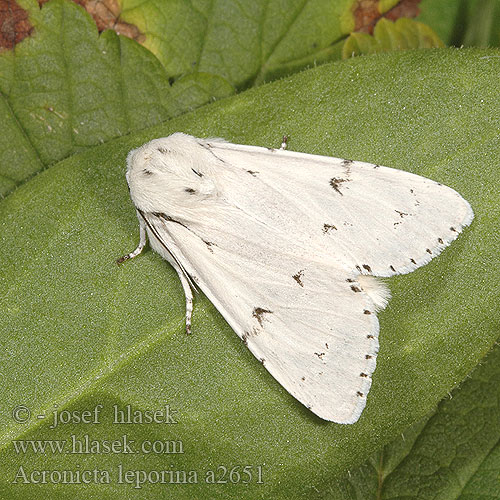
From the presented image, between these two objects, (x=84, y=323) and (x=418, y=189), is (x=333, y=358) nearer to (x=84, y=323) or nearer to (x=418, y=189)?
(x=418, y=189)

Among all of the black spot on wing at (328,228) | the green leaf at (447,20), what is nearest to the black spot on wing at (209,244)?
the black spot on wing at (328,228)

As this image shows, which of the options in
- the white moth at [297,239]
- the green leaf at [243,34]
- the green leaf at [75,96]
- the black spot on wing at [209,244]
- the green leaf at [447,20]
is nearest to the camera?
the white moth at [297,239]

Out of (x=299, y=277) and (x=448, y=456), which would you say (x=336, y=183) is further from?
(x=448, y=456)

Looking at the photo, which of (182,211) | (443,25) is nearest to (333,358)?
(182,211)

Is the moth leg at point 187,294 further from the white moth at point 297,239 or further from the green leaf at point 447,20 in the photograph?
the green leaf at point 447,20

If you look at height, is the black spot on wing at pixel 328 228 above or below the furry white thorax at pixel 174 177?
below

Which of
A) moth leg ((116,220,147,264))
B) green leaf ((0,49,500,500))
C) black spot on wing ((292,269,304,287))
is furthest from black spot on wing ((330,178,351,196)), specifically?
moth leg ((116,220,147,264))

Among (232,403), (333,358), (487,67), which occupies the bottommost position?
(232,403)
